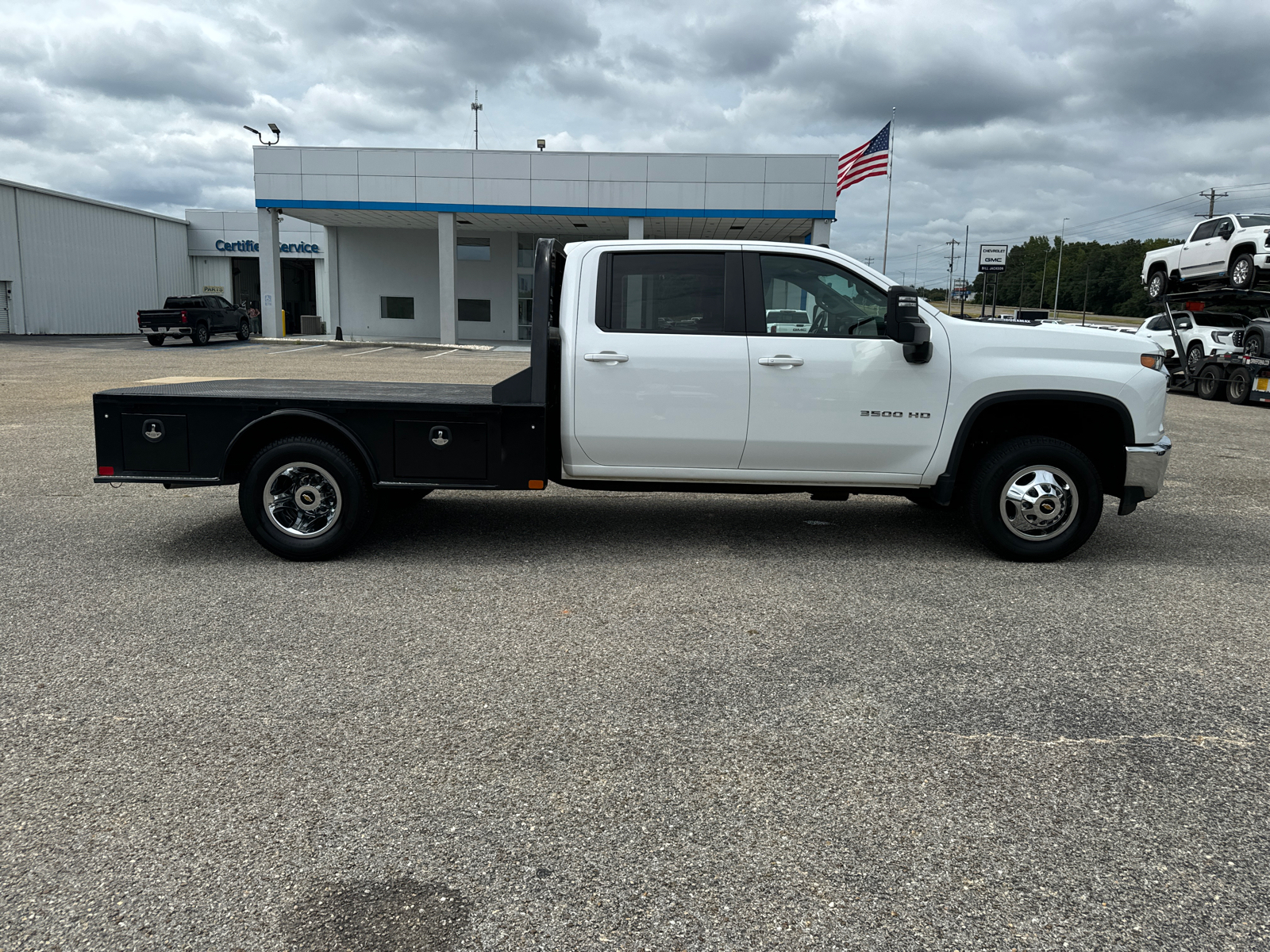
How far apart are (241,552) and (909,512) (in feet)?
17.0

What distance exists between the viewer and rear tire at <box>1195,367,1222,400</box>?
20016 millimetres

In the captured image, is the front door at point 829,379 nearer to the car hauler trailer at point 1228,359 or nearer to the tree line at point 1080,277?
the car hauler trailer at point 1228,359

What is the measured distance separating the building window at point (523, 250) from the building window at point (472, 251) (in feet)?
4.53

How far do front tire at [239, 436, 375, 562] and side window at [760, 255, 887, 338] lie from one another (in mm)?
2818

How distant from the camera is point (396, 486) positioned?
228 inches

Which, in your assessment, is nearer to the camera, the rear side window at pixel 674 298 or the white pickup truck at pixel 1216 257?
the rear side window at pixel 674 298

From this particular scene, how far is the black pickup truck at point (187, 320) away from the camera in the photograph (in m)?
32.0

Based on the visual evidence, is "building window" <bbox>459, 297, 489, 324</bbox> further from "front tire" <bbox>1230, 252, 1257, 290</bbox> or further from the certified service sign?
"front tire" <bbox>1230, 252, 1257, 290</bbox>

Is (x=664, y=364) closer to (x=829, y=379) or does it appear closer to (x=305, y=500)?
(x=829, y=379)

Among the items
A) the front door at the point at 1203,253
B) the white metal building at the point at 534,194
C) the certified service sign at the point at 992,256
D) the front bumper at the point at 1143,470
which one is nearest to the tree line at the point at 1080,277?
the certified service sign at the point at 992,256

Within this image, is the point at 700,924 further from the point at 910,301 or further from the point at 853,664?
the point at 910,301

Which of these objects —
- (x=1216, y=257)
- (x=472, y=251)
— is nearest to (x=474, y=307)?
(x=472, y=251)

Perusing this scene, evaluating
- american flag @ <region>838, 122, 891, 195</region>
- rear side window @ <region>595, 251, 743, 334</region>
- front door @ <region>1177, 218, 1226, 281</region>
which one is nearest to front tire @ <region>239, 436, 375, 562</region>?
rear side window @ <region>595, 251, 743, 334</region>

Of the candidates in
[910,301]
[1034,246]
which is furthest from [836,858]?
[1034,246]
